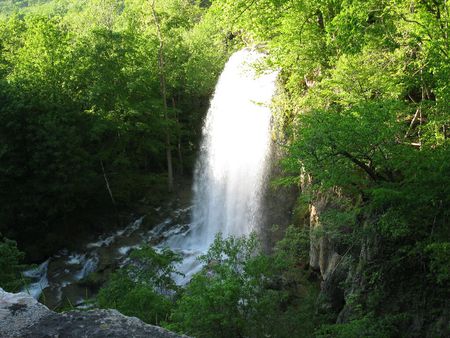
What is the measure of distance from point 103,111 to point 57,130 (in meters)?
2.64

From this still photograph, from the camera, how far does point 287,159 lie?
300 inches

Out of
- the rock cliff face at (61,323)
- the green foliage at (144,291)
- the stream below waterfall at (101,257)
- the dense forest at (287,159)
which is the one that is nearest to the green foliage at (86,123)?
the dense forest at (287,159)

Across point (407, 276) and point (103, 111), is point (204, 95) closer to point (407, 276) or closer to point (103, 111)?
point (103, 111)

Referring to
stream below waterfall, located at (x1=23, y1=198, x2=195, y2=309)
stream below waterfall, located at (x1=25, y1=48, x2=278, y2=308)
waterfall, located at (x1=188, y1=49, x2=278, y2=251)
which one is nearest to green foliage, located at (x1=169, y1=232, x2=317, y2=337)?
stream below waterfall, located at (x1=25, y1=48, x2=278, y2=308)

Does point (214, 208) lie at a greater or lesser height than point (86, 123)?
lesser

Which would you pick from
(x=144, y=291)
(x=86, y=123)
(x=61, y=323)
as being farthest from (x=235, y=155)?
(x=61, y=323)

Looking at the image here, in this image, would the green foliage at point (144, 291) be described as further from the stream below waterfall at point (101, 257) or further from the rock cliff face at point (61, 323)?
the rock cliff face at point (61, 323)

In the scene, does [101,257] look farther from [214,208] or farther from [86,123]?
[86,123]

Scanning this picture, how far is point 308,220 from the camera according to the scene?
1373cm

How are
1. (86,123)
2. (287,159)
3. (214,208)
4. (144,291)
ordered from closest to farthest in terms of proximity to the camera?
(287,159) < (144,291) < (214,208) < (86,123)

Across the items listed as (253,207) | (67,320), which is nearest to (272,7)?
(253,207)

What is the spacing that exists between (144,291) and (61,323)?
25.5 feet

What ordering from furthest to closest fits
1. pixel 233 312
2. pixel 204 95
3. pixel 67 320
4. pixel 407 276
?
pixel 204 95, pixel 233 312, pixel 407 276, pixel 67 320

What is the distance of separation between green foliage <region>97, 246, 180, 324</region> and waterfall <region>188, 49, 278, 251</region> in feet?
15.4
